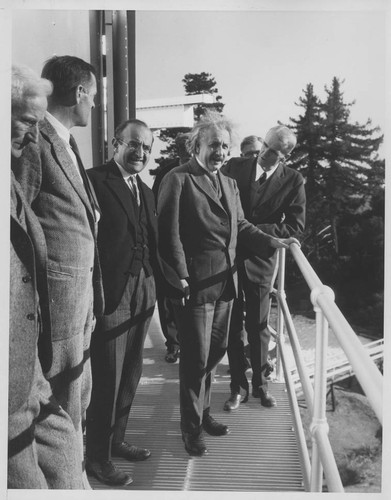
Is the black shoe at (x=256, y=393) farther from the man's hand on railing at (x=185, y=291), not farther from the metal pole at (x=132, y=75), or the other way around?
the metal pole at (x=132, y=75)

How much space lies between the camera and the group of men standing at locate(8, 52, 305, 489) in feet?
4.55

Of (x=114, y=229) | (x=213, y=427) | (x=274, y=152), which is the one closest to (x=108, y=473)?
(x=213, y=427)

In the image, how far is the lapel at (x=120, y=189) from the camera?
172 centimetres

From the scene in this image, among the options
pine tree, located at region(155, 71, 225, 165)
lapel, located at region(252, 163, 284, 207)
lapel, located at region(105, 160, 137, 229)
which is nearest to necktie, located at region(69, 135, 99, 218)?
lapel, located at region(105, 160, 137, 229)

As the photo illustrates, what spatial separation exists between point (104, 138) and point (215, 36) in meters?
0.54

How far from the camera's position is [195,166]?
191 cm

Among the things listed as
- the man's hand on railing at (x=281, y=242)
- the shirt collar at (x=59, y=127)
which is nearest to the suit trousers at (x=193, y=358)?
the man's hand on railing at (x=281, y=242)

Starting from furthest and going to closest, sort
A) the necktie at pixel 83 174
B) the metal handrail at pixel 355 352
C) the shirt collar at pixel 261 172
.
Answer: the shirt collar at pixel 261 172 → the necktie at pixel 83 174 → the metal handrail at pixel 355 352

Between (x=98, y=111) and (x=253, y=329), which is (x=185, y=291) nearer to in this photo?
(x=253, y=329)

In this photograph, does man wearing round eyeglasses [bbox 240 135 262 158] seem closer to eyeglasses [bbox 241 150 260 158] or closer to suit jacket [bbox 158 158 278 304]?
eyeglasses [bbox 241 150 260 158]

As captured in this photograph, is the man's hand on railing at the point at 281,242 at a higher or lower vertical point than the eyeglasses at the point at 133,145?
A: lower

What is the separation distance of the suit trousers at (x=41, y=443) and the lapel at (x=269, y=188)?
110 cm

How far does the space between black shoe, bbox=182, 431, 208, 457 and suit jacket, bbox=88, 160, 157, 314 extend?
1.90ft

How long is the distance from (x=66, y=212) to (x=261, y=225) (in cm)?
87
